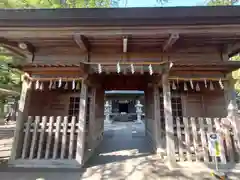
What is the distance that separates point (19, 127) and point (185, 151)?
4.12 metres

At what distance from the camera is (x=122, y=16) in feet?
8.98

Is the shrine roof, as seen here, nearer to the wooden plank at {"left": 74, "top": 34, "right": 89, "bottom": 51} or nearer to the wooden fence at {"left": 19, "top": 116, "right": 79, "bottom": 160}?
the wooden plank at {"left": 74, "top": 34, "right": 89, "bottom": 51}

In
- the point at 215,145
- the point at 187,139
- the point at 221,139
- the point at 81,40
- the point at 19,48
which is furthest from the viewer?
the point at 19,48

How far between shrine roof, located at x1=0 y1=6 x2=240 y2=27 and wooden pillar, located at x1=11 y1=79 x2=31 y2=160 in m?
1.63

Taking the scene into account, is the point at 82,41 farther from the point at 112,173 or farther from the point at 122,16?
the point at 112,173

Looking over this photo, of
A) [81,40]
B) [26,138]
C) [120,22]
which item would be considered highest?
[120,22]

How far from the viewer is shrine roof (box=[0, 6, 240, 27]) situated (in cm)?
268

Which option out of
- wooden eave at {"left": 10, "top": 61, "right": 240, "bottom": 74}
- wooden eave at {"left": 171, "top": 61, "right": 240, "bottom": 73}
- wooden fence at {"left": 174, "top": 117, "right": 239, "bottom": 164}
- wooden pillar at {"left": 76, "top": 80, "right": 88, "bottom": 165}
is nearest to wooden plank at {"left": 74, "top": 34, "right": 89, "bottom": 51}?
wooden eave at {"left": 10, "top": 61, "right": 240, "bottom": 74}

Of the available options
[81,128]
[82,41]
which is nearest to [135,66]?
[82,41]

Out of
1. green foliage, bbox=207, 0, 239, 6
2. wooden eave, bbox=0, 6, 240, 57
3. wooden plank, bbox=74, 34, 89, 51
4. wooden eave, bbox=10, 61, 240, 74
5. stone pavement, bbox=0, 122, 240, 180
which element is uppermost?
green foliage, bbox=207, 0, 239, 6

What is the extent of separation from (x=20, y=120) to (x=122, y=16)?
11.2 feet

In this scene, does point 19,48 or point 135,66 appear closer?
point 135,66

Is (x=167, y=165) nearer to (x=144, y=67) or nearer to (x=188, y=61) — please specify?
(x=144, y=67)

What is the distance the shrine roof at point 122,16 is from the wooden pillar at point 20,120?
5.34 feet
